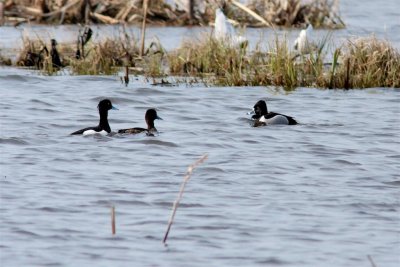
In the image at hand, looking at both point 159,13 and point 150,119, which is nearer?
point 150,119

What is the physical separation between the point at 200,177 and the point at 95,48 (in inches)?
319

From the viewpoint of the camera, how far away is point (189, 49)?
1911 centimetres

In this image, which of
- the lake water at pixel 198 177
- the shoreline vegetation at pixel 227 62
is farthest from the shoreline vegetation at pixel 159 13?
the lake water at pixel 198 177

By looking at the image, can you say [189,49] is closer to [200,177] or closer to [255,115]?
[255,115]

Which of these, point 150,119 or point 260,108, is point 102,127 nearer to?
point 150,119

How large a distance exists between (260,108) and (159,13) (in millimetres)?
12263

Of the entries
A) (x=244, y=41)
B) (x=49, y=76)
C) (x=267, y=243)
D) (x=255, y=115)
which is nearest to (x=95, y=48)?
(x=49, y=76)

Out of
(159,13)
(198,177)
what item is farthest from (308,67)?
(159,13)

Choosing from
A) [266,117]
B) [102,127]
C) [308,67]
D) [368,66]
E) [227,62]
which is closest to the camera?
[102,127]

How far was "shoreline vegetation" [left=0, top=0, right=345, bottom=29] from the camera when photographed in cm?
2670

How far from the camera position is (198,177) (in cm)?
1138

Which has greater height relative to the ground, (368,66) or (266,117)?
(368,66)

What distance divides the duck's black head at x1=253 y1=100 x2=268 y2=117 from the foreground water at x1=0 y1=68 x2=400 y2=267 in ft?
1.02

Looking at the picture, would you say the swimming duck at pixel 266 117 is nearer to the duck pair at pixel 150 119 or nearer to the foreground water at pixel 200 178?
the duck pair at pixel 150 119
